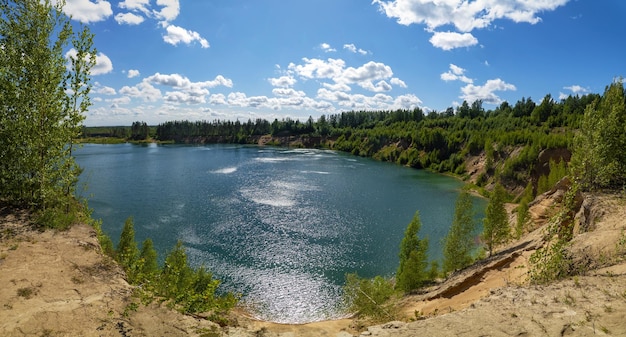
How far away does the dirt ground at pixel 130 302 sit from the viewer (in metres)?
10.1

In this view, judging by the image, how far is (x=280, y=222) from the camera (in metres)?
56.8

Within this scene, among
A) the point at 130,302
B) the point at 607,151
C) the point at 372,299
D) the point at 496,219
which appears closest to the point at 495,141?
the point at 496,219

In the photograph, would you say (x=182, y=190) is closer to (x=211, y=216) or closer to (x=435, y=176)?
(x=211, y=216)

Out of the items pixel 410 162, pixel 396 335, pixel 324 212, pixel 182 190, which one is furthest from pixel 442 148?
pixel 396 335

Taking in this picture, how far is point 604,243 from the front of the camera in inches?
627

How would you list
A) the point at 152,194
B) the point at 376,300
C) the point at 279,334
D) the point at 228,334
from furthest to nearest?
the point at 152,194 → the point at 376,300 → the point at 279,334 → the point at 228,334

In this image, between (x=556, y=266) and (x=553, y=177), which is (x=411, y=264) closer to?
(x=556, y=266)

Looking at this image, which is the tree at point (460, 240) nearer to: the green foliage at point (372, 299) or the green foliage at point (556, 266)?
the green foliage at point (372, 299)

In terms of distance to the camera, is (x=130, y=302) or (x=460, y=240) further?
(x=460, y=240)

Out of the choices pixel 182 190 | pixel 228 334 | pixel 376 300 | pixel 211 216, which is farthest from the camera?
pixel 182 190

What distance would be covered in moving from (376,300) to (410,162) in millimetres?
117390

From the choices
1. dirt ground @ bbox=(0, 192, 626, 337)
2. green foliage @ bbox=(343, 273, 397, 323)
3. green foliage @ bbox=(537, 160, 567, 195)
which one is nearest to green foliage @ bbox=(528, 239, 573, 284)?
dirt ground @ bbox=(0, 192, 626, 337)

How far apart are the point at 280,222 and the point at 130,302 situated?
149ft

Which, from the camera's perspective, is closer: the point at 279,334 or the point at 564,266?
the point at 279,334
